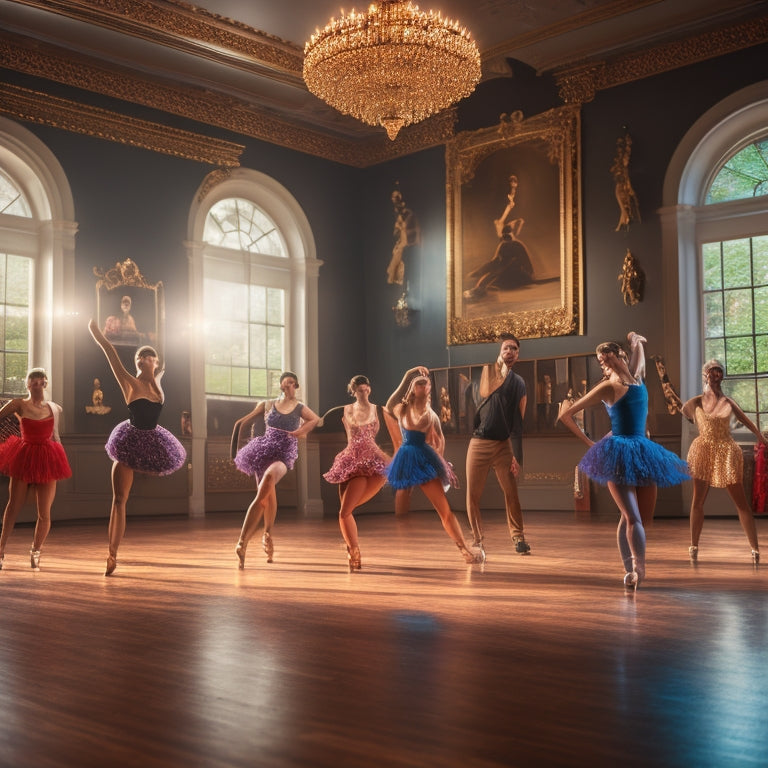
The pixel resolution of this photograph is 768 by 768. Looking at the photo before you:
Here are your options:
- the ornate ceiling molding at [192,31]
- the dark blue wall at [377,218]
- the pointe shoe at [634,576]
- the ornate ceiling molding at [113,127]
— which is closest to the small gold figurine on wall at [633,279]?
the dark blue wall at [377,218]

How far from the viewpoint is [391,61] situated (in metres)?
9.22

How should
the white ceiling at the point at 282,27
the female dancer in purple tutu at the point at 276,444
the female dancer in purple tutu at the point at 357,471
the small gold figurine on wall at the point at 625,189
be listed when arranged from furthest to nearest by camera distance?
the small gold figurine on wall at the point at 625,189 → the white ceiling at the point at 282,27 → the female dancer in purple tutu at the point at 276,444 → the female dancer in purple tutu at the point at 357,471

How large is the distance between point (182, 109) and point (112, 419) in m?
4.33

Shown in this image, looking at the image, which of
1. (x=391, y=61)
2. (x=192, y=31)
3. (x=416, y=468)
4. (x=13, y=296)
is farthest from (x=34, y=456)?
(x=192, y=31)

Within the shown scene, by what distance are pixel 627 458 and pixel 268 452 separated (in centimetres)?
297

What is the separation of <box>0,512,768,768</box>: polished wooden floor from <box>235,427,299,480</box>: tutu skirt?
0.86m

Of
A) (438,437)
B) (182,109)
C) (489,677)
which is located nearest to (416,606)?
(489,677)

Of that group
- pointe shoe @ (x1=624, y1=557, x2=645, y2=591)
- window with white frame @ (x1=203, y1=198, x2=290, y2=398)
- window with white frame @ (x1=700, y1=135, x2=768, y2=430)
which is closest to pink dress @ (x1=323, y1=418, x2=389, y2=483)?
pointe shoe @ (x1=624, y1=557, x2=645, y2=591)

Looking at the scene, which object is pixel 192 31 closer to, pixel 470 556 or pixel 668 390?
pixel 668 390

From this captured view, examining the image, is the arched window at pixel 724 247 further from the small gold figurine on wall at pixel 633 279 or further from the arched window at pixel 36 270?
the arched window at pixel 36 270

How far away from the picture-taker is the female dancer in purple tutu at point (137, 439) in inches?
271

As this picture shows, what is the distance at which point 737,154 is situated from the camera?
12.2 metres

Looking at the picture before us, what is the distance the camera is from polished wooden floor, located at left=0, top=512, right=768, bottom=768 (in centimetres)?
270

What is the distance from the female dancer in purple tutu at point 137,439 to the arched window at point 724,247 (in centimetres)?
724
